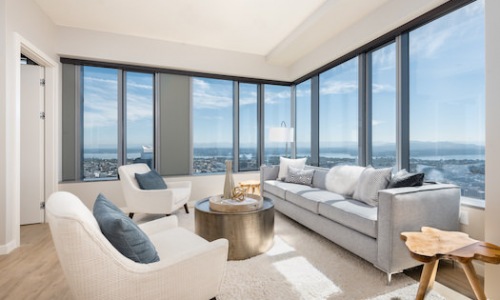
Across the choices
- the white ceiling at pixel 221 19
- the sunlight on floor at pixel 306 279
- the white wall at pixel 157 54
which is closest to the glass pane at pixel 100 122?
the white wall at pixel 157 54

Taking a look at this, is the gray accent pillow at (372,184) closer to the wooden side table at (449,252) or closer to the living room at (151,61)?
the living room at (151,61)

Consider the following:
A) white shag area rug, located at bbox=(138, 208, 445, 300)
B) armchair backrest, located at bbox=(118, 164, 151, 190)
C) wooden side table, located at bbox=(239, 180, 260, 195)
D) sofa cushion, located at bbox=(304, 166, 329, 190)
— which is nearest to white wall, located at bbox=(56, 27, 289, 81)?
armchair backrest, located at bbox=(118, 164, 151, 190)

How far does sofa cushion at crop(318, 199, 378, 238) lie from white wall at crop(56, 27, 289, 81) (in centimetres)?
332

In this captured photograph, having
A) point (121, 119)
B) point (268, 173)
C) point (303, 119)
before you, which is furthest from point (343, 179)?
point (121, 119)

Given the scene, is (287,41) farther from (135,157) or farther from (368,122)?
(135,157)

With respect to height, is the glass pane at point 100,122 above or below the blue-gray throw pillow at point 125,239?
above

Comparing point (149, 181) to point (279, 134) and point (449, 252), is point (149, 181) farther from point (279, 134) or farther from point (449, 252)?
point (449, 252)

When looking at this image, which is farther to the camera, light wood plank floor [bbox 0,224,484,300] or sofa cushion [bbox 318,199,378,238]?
sofa cushion [bbox 318,199,378,238]

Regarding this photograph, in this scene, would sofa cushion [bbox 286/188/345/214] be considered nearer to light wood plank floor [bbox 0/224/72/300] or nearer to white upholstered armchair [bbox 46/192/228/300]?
white upholstered armchair [bbox 46/192/228/300]

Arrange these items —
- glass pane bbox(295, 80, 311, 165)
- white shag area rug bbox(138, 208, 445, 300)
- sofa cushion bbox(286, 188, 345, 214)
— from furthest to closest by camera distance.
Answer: glass pane bbox(295, 80, 311, 165)
sofa cushion bbox(286, 188, 345, 214)
white shag area rug bbox(138, 208, 445, 300)

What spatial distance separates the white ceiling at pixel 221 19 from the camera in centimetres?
319

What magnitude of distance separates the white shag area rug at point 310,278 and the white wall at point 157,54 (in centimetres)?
355

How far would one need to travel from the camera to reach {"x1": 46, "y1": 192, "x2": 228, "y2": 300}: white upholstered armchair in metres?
1.02

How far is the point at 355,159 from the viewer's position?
3799 millimetres
